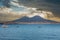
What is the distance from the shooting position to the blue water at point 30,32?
5.46 m

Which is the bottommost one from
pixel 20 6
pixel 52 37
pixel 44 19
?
pixel 52 37

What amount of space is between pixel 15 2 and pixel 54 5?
47.3 inches

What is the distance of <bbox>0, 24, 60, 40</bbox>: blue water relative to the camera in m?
5.46

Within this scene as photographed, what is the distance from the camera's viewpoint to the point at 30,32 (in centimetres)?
551

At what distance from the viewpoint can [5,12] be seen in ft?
18.7

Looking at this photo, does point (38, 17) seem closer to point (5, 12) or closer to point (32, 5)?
point (32, 5)

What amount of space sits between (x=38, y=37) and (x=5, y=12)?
4.18 feet

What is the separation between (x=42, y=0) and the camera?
575cm

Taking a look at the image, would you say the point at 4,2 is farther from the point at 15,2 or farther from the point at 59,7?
the point at 59,7

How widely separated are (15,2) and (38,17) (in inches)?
33.4

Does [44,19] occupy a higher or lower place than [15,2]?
lower

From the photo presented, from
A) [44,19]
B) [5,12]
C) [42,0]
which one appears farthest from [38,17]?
[5,12]

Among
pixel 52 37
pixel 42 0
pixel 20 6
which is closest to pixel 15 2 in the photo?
pixel 20 6

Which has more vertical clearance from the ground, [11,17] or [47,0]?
[47,0]
